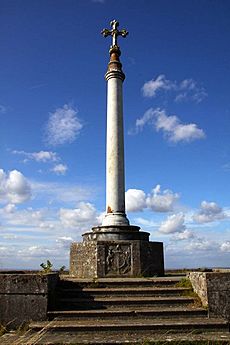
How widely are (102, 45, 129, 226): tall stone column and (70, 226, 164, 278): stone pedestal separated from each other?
4.74ft

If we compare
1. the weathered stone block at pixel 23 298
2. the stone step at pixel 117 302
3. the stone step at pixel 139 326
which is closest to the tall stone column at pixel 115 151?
the stone step at pixel 117 302

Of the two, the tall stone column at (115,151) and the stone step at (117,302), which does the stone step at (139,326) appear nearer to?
the stone step at (117,302)

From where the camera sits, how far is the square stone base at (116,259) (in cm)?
1055

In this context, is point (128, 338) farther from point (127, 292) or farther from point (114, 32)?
point (114, 32)

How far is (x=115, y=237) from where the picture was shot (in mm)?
11609

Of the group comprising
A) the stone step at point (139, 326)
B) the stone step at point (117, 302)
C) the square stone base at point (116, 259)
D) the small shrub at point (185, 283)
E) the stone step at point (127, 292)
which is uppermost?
the square stone base at point (116, 259)

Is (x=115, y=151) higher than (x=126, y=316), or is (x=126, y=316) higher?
(x=115, y=151)

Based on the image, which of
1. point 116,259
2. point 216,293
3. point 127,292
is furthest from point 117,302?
point 116,259

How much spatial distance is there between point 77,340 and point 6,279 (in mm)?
2385

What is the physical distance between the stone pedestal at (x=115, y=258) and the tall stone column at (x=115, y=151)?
4.74 feet

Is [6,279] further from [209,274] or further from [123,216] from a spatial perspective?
[123,216]

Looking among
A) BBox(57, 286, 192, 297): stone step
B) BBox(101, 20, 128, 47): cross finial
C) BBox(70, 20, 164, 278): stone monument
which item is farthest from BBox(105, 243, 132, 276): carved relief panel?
BBox(101, 20, 128, 47): cross finial

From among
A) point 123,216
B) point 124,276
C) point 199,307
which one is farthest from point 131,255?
point 199,307

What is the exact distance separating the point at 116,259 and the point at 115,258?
4cm
